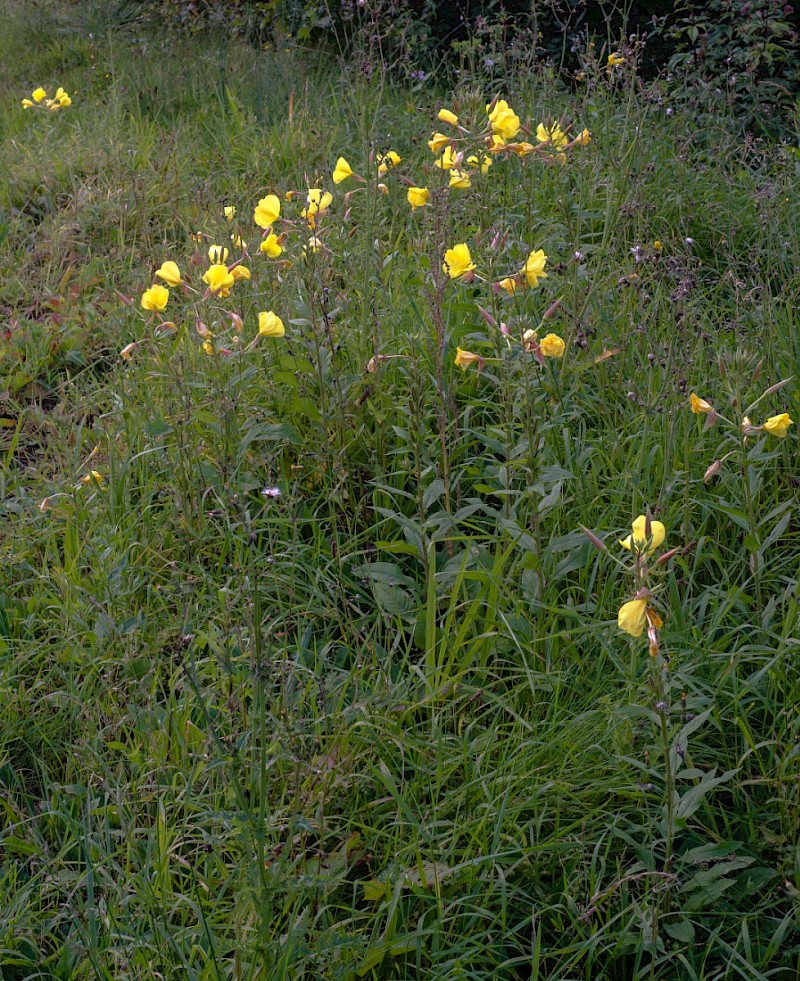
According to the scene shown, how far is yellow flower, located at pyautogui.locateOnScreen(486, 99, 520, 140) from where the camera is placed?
98.7 inches

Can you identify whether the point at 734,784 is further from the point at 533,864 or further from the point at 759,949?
the point at 533,864

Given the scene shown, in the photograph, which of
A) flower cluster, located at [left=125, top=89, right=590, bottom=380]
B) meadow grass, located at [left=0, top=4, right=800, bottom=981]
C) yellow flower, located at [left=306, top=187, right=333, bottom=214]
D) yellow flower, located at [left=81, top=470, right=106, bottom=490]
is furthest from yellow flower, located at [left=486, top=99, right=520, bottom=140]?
yellow flower, located at [left=81, top=470, right=106, bottom=490]

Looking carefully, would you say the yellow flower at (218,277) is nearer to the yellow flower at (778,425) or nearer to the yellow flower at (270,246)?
the yellow flower at (270,246)

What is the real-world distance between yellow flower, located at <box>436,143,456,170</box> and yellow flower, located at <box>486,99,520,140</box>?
0.13m

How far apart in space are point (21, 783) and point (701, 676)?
131 centimetres

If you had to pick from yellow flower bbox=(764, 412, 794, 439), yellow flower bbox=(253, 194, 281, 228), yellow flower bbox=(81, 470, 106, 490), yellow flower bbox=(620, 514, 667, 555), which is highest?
yellow flower bbox=(253, 194, 281, 228)

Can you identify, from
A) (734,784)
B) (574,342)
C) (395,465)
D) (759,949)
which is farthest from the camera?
(574,342)

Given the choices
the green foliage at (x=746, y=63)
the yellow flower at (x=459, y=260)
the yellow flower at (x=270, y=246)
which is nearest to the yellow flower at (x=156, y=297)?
the yellow flower at (x=270, y=246)

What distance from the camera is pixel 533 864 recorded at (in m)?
1.54

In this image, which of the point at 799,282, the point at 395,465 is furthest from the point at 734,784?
the point at 799,282

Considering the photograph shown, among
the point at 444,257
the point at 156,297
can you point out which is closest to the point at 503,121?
the point at 444,257

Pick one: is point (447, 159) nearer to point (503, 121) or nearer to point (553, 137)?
point (503, 121)

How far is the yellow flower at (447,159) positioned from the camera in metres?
2.48

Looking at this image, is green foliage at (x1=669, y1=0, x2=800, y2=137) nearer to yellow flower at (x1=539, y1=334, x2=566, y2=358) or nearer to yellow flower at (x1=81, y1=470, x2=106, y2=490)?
yellow flower at (x1=539, y1=334, x2=566, y2=358)
